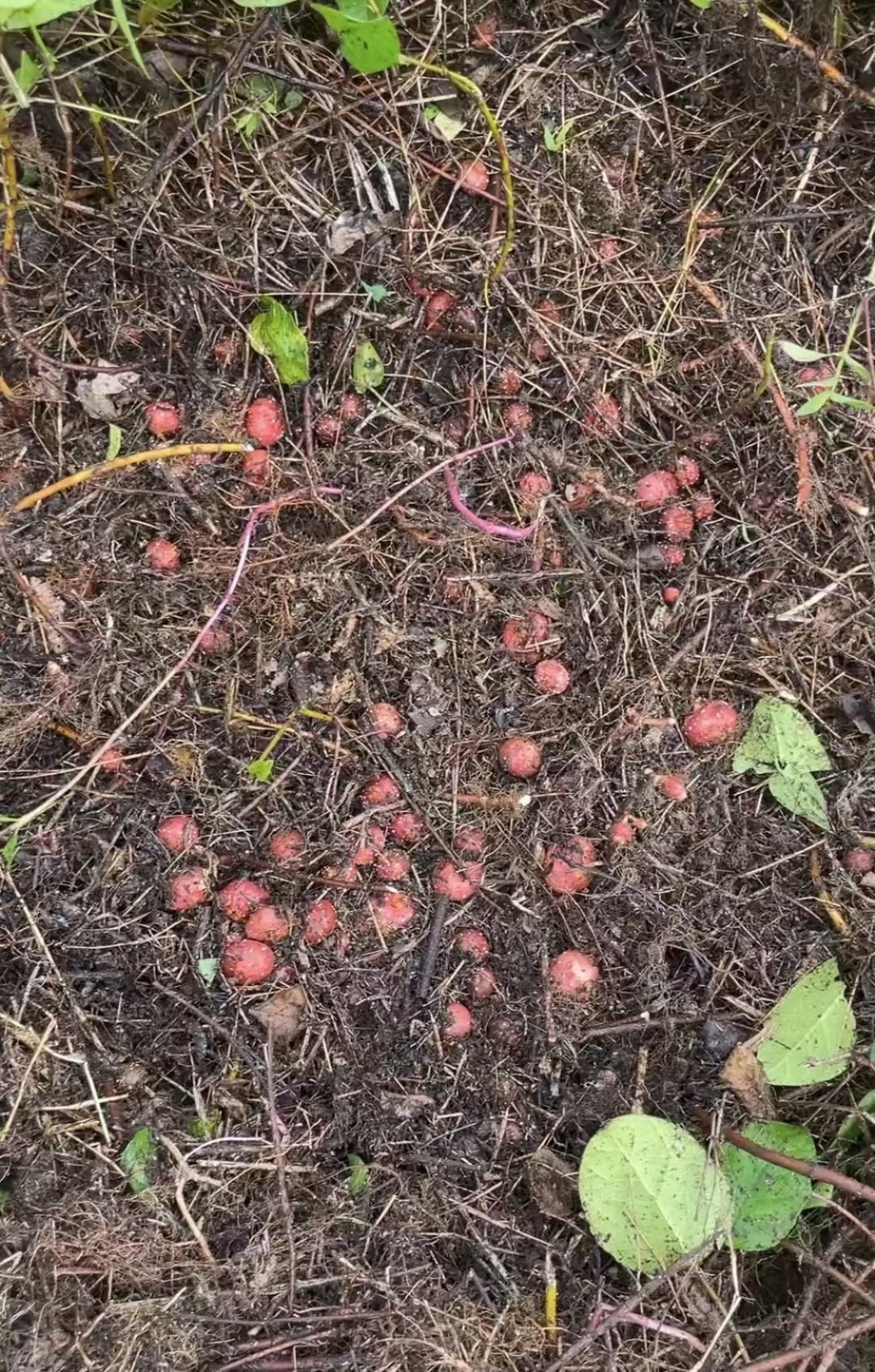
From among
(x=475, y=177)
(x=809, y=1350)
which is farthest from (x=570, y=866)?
(x=475, y=177)

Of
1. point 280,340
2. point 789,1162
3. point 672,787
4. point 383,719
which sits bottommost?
point 789,1162

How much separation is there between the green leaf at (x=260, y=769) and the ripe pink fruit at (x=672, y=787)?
3.06 feet

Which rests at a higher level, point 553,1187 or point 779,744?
point 779,744

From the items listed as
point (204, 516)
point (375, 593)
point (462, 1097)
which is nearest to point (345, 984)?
point (462, 1097)

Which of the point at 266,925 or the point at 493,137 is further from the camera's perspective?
the point at 493,137

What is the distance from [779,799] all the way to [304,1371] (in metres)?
1.65

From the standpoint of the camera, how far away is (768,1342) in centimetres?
213

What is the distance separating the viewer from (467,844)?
224 centimetres

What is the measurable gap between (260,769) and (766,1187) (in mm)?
1518

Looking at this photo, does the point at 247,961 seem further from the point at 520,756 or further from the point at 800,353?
the point at 800,353

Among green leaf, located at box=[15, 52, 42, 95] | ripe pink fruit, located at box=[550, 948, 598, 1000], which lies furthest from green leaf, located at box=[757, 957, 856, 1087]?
green leaf, located at box=[15, 52, 42, 95]

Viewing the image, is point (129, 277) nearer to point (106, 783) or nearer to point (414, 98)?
point (414, 98)

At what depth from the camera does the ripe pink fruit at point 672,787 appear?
2281 millimetres

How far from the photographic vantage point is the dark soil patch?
210cm
